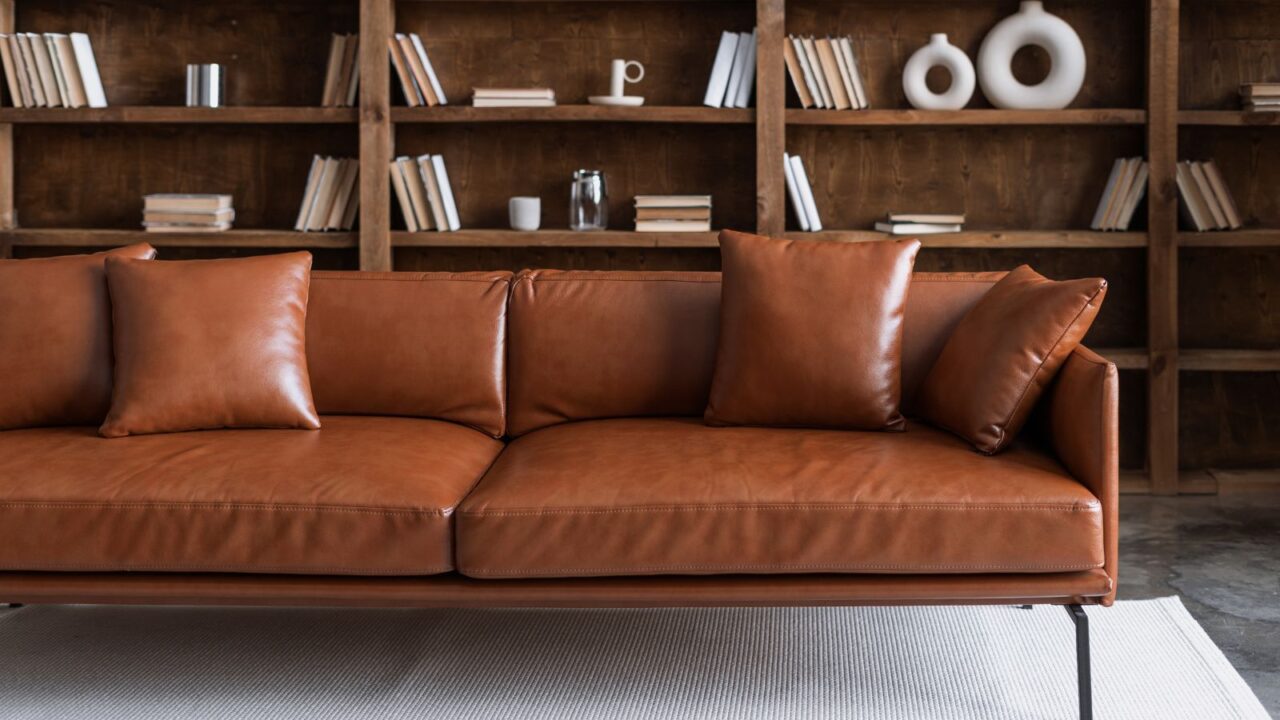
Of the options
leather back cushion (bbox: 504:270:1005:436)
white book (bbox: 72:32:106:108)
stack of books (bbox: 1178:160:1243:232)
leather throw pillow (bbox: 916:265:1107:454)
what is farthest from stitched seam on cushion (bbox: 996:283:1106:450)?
white book (bbox: 72:32:106:108)

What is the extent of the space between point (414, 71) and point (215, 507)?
7.13ft

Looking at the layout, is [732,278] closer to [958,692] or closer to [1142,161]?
[958,692]

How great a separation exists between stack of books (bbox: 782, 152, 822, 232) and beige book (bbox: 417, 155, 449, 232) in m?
1.07

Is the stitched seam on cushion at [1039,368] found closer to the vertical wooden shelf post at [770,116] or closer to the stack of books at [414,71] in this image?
the vertical wooden shelf post at [770,116]

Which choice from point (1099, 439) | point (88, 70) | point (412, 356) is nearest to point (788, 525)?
point (1099, 439)

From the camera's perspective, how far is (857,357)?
2.67m

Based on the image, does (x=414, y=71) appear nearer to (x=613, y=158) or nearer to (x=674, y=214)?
(x=613, y=158)

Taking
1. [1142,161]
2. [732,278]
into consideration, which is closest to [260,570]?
[732,278]

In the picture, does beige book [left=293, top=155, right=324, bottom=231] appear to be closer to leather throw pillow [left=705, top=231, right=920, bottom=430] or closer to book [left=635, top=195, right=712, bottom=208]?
book [left=635, top=195, right=712, bottom=208]

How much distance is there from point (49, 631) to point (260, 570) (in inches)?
32.1

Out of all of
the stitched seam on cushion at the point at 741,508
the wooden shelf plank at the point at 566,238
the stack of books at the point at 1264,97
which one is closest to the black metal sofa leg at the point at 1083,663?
the stitched seam on cushion at the point at 741,508

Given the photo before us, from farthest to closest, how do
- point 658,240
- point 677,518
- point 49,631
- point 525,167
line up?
1. point 525,167
2. point 658,240
3. point 49,631
4. point 677,518

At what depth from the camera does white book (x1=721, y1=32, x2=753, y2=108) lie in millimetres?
4117

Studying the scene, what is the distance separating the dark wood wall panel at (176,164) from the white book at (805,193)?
160cm
